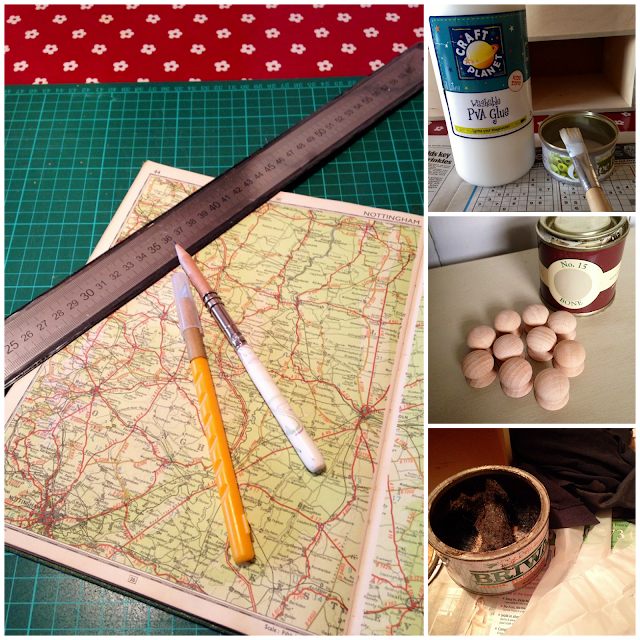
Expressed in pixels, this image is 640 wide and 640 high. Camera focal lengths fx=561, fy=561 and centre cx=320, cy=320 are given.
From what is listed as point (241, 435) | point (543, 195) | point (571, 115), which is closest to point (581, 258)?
point (543, 195)

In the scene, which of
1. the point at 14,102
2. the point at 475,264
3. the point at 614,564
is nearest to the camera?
the point at 614,564

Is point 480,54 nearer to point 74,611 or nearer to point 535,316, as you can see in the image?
point 535,316

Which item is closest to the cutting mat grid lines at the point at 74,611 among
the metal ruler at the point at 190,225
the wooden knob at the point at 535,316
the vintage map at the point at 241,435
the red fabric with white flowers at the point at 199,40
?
the vintage map at the point at 241,435

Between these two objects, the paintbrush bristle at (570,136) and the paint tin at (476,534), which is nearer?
the paint tin at (476,534)

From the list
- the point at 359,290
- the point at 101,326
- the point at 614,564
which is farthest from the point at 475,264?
the point at 101,326

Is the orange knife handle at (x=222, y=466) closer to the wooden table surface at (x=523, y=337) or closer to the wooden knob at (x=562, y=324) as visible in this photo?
the wooden table surface at (x=523, y=337)

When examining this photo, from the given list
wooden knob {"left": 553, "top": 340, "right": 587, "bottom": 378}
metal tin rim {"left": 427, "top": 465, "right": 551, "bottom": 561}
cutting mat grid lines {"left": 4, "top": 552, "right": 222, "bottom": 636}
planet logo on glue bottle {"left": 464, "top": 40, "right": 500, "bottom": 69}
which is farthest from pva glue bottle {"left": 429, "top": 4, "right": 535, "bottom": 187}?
cutting mat grid lines {"left": 4, "top": 552, "right": 222, "bottom": 636}

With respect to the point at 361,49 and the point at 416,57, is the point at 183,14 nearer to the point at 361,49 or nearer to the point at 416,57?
the point at 361,49
